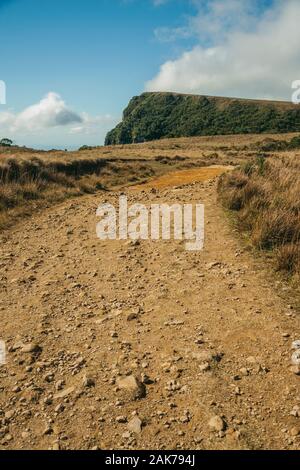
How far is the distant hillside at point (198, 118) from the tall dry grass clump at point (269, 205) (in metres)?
87.2

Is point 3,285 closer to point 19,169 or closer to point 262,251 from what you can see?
point 262,251

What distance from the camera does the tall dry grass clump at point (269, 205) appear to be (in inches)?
283

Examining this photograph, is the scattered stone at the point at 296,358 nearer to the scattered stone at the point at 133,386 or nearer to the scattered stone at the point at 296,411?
the scattered stone at the point at 296,411

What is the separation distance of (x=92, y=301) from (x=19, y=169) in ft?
38.5

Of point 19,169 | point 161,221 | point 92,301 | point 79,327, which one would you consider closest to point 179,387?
point 79,327

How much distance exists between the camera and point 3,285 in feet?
22.9

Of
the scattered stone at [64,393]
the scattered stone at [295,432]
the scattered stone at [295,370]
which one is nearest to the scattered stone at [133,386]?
the scattered stone at [64,393]

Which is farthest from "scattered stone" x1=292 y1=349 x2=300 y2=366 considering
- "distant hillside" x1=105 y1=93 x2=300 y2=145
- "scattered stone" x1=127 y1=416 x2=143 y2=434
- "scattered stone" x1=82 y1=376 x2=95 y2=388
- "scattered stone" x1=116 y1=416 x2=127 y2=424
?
"distant hillside" x1=105 y1=93 x2=300 y2=145

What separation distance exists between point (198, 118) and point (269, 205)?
117 meters

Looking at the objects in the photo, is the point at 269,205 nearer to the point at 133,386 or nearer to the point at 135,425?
the point at 133,386

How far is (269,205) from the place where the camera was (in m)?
8.88

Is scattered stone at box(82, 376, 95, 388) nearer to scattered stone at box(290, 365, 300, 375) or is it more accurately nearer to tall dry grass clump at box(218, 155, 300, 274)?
scattered stone at box(290, 365, 300, 375)

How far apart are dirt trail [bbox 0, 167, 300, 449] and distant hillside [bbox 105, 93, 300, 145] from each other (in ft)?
304

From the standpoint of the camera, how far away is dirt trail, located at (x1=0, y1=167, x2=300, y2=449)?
366 centimetres
